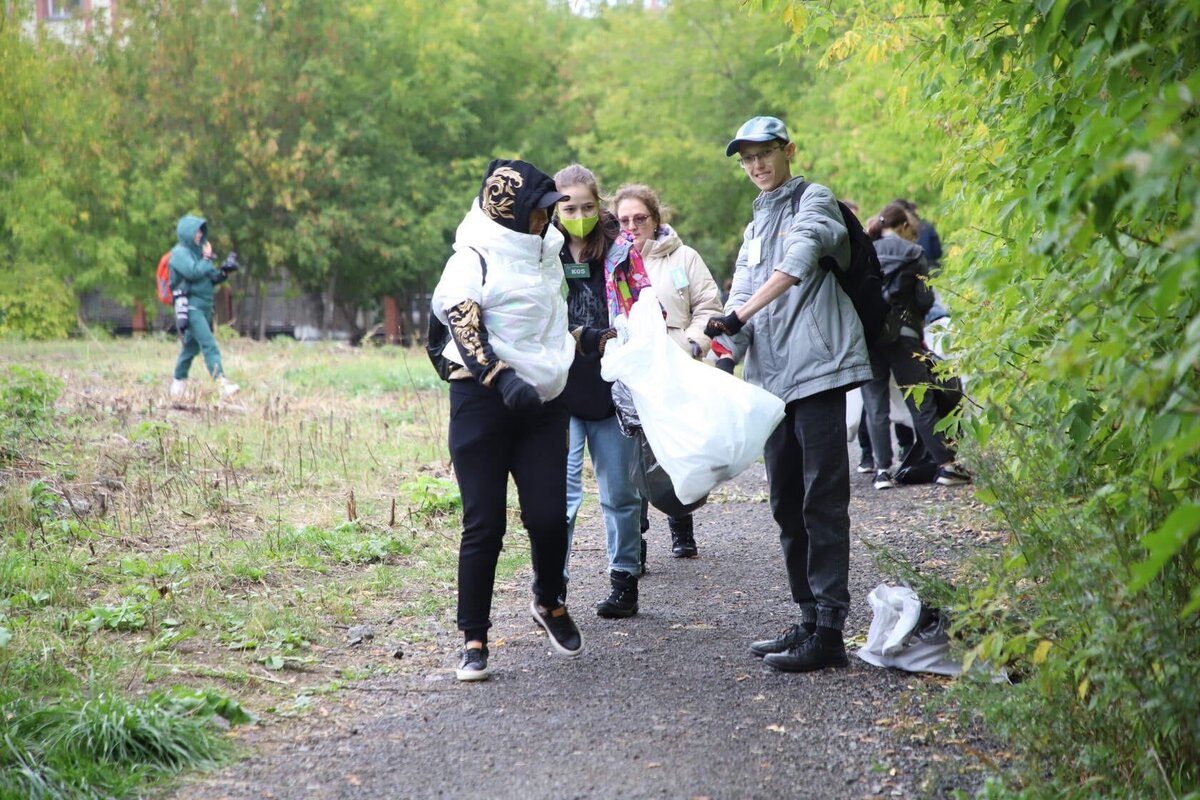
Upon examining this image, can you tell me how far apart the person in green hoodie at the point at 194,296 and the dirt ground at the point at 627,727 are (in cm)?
837

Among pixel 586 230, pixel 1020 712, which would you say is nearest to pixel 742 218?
pixel 586 230

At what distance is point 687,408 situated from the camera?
5047 mm

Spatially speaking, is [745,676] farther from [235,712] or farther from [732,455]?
[235,712]

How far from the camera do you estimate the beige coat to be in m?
6.22

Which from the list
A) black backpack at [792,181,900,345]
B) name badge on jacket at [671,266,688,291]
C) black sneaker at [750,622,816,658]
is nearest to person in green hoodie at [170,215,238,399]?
name badge on jacket at [671,266,688,291]

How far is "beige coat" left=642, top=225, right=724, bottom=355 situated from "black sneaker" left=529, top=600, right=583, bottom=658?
156cm

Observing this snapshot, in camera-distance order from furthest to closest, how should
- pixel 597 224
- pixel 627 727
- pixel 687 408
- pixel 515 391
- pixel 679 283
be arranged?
pixel 679 283, pixel 597 224, pixel 687 408, pixel 515 391, pixel 627 727

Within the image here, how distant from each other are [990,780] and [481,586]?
84.0 inches

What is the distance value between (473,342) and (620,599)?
183cm

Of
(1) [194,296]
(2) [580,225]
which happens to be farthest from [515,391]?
(1) [194,296]

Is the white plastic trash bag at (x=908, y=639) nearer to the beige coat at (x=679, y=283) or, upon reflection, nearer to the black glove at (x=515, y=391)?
the black glove at (x=515, y=391)

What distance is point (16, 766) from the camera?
367 centimetres

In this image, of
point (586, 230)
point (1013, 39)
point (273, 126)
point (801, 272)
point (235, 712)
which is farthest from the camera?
point (273, 126)

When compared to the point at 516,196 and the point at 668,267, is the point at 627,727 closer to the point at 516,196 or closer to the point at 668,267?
the point at 516,196
